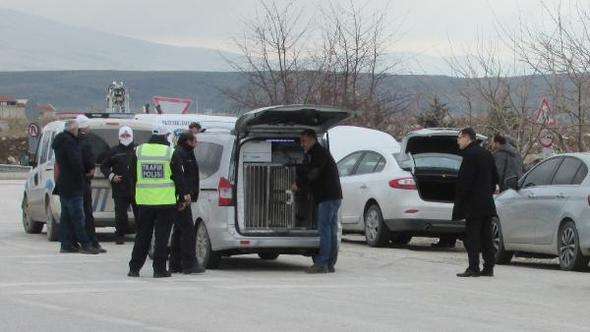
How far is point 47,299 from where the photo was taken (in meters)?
13.5

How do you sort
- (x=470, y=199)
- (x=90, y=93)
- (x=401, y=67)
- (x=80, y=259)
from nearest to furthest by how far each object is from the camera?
(x=470, y=199), (x=80, y=259), (x=401, y=67), (x=90, y=93)

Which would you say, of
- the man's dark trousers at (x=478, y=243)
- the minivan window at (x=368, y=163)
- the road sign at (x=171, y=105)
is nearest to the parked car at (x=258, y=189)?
the man's dark trousers at (x=478, y=243)

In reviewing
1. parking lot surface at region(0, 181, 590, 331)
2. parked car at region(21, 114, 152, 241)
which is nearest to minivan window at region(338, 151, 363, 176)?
parked car at region(21, 114, 152, 241)

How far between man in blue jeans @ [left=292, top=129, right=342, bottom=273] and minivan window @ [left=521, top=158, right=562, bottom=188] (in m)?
3.23

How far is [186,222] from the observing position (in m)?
16.9

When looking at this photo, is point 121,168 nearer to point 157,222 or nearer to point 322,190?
point 322,190

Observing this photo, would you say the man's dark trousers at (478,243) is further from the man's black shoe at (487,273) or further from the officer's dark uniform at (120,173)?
the officer's dark uniform at (120,173)

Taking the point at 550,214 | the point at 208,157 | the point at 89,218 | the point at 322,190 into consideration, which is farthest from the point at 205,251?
the point at 550,214

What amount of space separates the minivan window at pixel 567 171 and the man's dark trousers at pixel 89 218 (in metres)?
6.76

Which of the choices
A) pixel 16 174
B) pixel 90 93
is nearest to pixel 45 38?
pixel 90 93

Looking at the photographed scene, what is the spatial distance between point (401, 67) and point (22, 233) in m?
19.7

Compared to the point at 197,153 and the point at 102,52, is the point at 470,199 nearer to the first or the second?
the point at 197,153

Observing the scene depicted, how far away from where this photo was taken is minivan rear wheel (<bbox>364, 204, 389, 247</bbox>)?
22.3 meters

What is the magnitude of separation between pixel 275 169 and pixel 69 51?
104025mm
